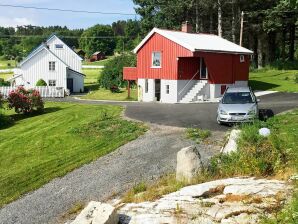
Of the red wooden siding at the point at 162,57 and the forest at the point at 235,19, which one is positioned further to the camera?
the forest at the point at 235,19

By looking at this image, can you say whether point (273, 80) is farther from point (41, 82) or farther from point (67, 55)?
point (67, 55)

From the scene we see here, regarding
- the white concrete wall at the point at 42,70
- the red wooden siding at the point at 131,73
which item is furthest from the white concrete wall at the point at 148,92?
the white concrete wall at the point at 42,70

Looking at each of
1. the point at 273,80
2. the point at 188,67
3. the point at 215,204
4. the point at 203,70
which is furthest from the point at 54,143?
the point at 273,80

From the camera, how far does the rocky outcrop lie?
9367 millimetres

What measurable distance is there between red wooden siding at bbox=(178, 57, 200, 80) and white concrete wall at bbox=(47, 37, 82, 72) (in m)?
31.5

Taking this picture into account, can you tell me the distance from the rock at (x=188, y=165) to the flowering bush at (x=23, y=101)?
970 inches

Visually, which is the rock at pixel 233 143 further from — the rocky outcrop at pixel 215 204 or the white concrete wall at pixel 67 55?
the white concrete wall at pixel 67 55

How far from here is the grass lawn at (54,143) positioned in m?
17.4

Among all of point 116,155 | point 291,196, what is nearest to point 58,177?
point 116,155

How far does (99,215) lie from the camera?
9.70 metres

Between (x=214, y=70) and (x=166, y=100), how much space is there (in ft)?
15.4

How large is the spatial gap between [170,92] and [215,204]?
91.2 ft

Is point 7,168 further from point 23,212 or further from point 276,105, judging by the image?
point 276,105

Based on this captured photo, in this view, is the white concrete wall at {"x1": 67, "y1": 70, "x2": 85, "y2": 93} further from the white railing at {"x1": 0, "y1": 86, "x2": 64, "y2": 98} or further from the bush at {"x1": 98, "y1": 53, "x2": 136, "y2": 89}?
the white railing at {"x1": 0, "y1": 86, "x2": 64, "y2": 98}
